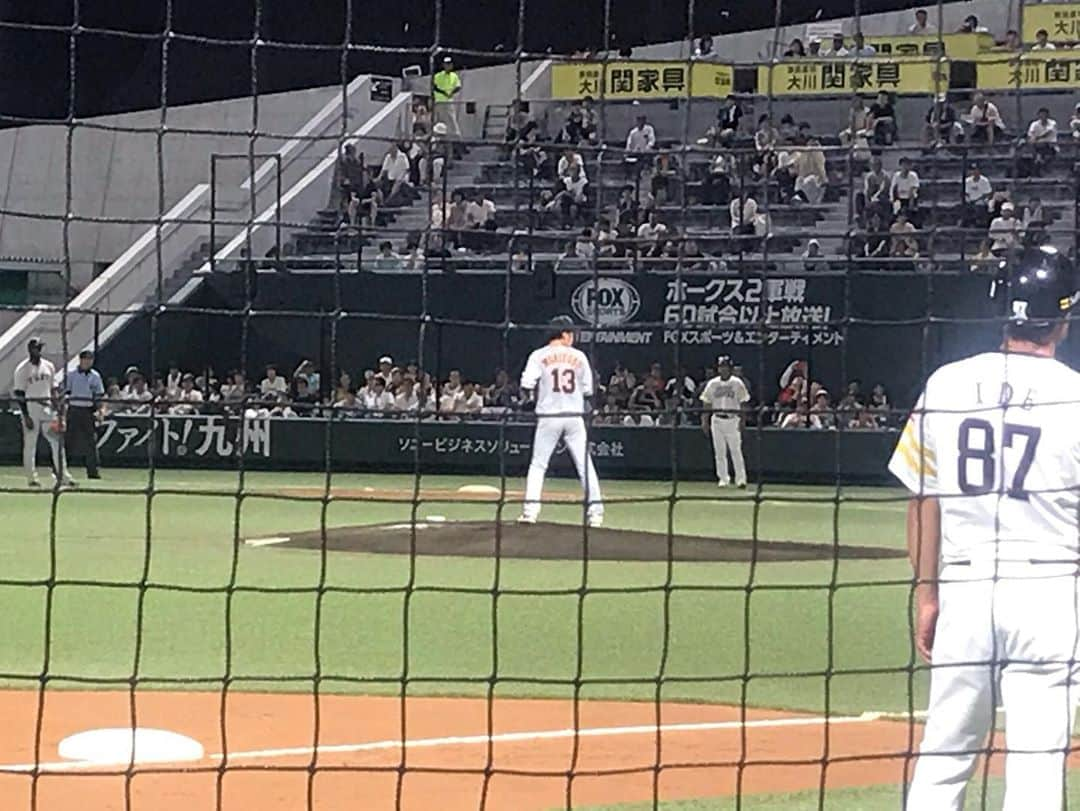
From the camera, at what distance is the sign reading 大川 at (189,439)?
1013 inches

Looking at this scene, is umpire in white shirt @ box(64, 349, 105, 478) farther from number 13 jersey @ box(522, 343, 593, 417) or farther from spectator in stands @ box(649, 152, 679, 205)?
spectator in stands @ box(649, 152, 679, 205)

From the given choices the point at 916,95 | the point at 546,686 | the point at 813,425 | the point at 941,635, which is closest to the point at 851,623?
the point at 546,686

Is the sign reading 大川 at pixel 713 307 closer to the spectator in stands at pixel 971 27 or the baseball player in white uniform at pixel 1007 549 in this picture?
the spectator in stands at pixel 971 27

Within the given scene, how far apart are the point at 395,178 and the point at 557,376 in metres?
11.4

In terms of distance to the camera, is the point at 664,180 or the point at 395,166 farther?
the point at 395,166

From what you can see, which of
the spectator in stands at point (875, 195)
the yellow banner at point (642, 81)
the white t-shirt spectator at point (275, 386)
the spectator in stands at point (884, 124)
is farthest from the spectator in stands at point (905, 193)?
the white t-shirt spectator at point (275, 386)

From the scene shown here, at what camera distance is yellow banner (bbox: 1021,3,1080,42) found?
94.0 ft

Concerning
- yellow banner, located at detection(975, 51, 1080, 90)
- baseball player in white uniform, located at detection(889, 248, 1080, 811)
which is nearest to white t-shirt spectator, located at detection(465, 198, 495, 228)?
yellow banner, located at detection(975, 51, 1080, 90)

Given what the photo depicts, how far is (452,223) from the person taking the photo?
950 inches

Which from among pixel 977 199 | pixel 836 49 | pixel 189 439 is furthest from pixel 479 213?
pixel 836 49

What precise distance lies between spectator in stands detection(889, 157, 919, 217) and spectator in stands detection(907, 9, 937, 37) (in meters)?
6.92

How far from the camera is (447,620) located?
1062 centimetres

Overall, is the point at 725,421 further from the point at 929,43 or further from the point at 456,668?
the point at 456,668

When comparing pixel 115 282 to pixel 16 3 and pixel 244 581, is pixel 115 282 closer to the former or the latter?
pixel 16 3
